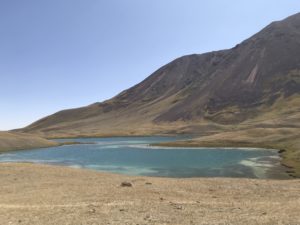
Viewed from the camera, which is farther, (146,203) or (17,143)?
(17,143)

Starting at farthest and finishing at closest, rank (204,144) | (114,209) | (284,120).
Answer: (284,120), (204,144), (114,209)

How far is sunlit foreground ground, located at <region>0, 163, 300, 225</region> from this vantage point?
2247 cm

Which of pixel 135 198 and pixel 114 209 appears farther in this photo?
pixel 135 198

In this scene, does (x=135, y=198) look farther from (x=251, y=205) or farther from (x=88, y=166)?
(x=88, y=166)

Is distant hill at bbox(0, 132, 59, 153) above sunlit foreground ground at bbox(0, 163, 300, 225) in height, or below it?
above

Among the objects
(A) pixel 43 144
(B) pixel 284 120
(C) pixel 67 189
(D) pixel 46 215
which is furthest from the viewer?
(B) pixel 284 120

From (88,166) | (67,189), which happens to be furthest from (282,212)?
(88,166)

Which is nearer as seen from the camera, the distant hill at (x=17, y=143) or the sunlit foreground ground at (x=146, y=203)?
the sunlit foreground ground at (x=146, y=203)

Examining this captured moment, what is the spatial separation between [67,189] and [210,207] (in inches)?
650

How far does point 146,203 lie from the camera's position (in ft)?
92.1

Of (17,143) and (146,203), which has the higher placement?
(17,143)

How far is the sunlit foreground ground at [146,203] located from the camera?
885 inches

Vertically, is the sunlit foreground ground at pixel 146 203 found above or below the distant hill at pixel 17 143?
below

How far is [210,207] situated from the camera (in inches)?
1046
